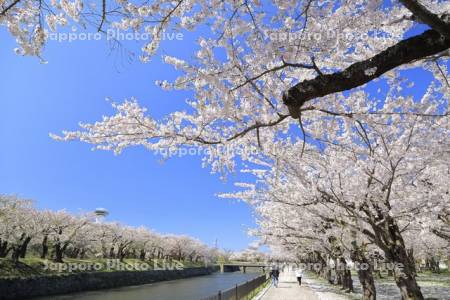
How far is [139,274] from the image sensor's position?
3853 cm

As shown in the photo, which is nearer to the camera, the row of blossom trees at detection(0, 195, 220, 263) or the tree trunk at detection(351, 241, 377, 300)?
the tree trunk at detection(351, 241, 377, 300)

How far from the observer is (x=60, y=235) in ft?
103

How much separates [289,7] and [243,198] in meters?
7.40

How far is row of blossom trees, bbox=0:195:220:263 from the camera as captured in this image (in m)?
25.8

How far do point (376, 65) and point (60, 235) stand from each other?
112 feet

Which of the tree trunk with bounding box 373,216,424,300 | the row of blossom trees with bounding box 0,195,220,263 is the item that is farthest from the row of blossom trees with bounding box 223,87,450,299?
the row of blossom trees with bounding box 0,195,220,263

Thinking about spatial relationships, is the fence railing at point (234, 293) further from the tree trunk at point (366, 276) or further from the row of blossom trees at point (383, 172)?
the tree trunk at point (366, 276)

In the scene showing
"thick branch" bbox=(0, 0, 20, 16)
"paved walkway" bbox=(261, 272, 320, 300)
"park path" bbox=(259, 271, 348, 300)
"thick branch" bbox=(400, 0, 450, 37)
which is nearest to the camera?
"thick branch" bbox=(400, 0, 450, 37)

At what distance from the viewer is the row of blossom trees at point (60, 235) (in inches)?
1014

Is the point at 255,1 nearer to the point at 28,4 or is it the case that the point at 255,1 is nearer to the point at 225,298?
the point at 28,4

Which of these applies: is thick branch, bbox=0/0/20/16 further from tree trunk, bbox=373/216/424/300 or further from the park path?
the park path

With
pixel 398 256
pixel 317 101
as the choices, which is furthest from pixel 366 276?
pixel 317 101

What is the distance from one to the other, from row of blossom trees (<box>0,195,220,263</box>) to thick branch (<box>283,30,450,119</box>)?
2680 cm

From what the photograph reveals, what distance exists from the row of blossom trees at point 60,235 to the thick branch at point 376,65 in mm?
26795
